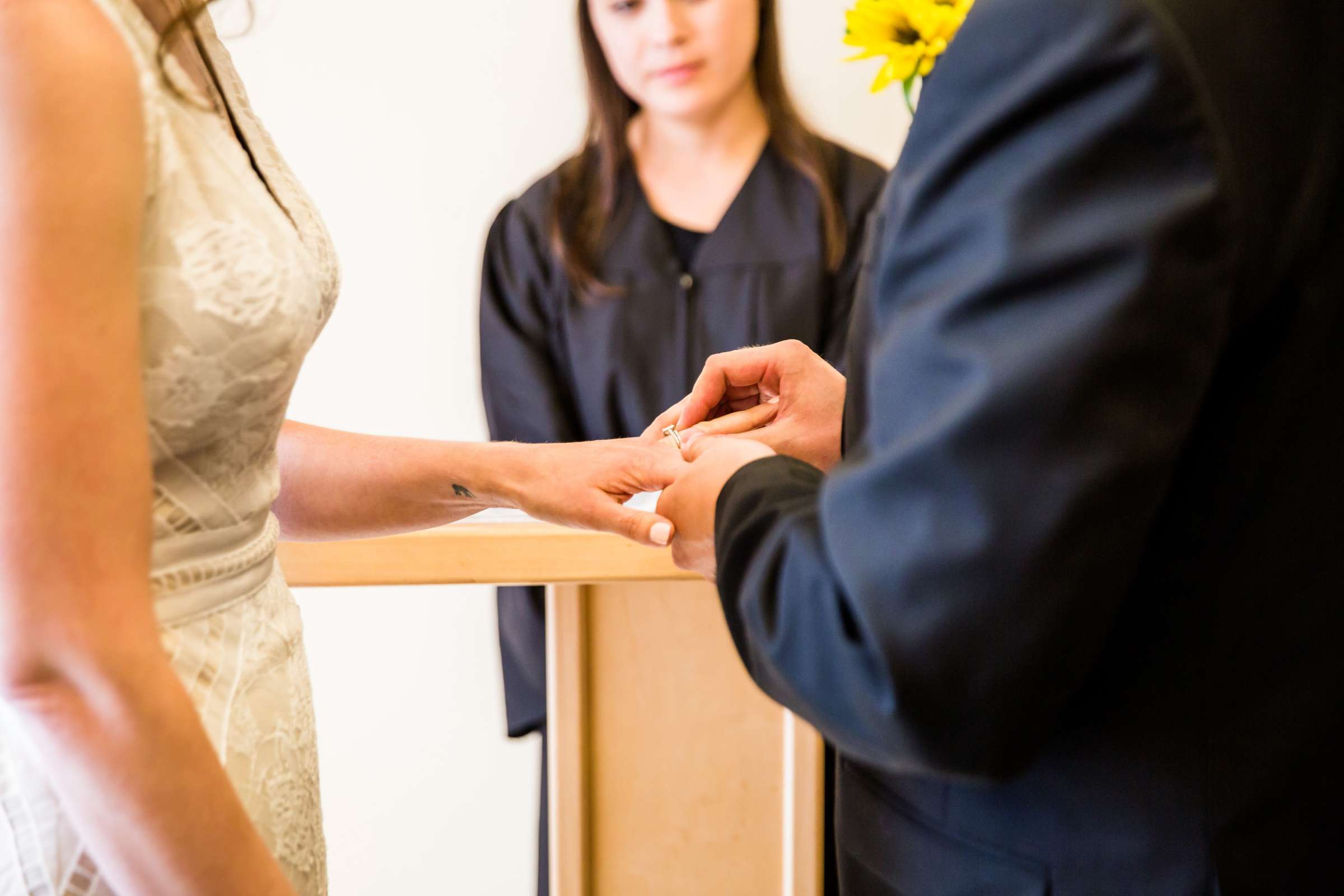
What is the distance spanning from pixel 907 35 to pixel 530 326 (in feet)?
2.82

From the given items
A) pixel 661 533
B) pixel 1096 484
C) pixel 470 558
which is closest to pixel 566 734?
pixel 470 558

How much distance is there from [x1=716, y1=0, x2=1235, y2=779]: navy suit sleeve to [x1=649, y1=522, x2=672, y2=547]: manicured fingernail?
0.26 metres

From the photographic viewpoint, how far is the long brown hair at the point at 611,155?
216 cm

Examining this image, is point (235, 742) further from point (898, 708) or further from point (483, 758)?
point (483, 758)

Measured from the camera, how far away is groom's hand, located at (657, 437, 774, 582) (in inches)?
31.2

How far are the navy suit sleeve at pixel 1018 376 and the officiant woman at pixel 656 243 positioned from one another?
146 centimetres

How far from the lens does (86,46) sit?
584 millimetres

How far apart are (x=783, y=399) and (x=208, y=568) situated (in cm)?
54

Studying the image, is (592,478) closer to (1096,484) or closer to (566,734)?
(566,734)

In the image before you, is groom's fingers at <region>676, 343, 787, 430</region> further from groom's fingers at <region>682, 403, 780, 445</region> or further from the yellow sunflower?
the yellow sunflower

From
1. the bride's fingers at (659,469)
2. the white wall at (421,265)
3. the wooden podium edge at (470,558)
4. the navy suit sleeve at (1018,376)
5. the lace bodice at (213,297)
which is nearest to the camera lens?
the navy suit sleeve at (1018,376)

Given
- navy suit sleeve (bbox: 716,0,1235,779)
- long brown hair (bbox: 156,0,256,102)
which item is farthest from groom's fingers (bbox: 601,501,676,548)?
long brown hair (bbox: 156,0,256,102)

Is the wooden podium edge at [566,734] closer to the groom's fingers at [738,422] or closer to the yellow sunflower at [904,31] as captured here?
the groom's fingers at [738,422]

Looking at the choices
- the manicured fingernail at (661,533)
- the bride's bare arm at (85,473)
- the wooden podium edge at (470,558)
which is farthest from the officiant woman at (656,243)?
the bride's bare arm at (85,473)
